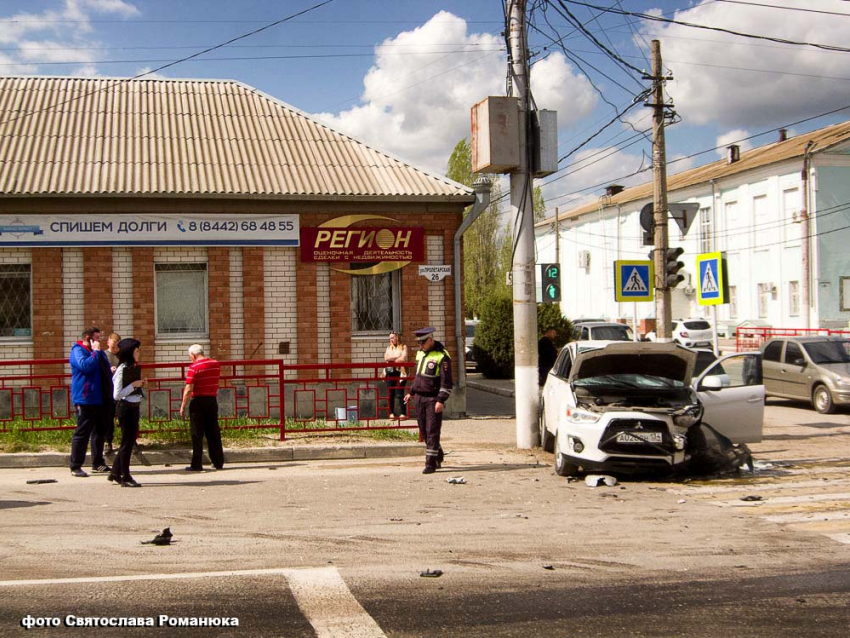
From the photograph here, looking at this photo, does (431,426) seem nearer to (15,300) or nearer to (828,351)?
(15,300)

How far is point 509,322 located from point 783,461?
1474 cm

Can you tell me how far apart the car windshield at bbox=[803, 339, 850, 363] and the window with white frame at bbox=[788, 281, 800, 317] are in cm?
2291

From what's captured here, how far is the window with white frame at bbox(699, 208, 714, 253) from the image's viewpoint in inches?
1869

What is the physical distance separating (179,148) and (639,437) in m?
11.7

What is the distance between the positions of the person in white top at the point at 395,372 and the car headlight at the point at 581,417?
409cm

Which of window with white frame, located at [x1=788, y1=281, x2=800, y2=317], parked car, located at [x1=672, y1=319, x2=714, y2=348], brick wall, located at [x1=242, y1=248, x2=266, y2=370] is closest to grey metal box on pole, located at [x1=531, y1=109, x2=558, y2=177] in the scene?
brick wall, located at [x1=242, y1=248, x2=266, y2=370]

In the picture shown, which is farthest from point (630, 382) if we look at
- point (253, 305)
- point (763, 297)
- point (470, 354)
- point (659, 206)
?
point (763, 297)

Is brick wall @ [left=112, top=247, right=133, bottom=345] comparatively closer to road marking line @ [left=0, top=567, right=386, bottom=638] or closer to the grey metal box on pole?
the grey metal box on pole

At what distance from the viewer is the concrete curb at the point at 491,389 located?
73.2 ft

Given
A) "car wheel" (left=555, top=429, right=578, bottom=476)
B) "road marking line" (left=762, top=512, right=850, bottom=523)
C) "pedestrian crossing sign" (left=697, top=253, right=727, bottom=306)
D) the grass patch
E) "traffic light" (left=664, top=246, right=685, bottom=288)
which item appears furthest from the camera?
"traffic light" (left=664, top=246, right=685, bottom=288)

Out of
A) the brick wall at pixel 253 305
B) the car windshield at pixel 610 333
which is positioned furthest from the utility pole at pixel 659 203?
the car windshield at pixel 610 333

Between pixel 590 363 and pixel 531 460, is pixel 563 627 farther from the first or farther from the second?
pixel 531 460

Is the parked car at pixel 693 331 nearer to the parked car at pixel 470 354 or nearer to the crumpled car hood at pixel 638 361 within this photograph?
the parked car at pixel 470 354

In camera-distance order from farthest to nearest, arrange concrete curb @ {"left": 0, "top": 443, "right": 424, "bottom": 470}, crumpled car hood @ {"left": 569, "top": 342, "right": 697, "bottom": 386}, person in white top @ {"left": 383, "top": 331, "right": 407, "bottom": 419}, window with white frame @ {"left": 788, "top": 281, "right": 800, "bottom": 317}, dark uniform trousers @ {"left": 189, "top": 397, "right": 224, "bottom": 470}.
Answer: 1. window with white frame @ {"left": 788, "top": 281, "right": 800, "bottom": 317}
2. person in white top @ {"left": 383, "top": 331, "right": 407, "bottom": 419}
3. concrete curb @ {"left": 0, "top": 443, "right": 424, "bottom": 470}
4. dark uniform trousers @ {"left": 189, "top": 397, "right": 224, "bottom": 470}
5. crumpled car hood @ {"left": 569, "top": 342, "right": 697, "bottom": 386}
